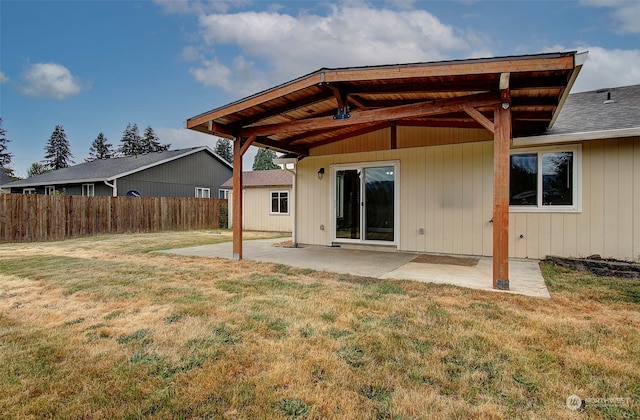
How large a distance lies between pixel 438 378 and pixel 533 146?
214 inches

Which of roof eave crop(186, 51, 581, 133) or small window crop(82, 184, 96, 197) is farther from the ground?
roof eave crop(186, 51, 581, 133)

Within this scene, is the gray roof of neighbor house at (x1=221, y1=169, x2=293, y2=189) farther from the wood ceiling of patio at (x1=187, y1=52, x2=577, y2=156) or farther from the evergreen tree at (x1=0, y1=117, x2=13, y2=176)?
the evergreen tree at (x1=0, y1=117, x2=13, y2=176)

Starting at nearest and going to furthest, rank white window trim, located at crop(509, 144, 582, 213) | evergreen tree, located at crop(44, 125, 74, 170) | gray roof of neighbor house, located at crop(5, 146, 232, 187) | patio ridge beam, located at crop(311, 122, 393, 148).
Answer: white window trim, located at crop(509, 144, 582, 213), patio ridge beam, located at crop(311, 122, 393, 148), gray roof of neighbor house, located at crop(5, 146, 232, 187), evergreen tree, located at crop(44, 125, 74, 170)

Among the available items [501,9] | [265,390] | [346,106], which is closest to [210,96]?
[501,9]

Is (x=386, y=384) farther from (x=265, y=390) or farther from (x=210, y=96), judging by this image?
(x=210, y=96)

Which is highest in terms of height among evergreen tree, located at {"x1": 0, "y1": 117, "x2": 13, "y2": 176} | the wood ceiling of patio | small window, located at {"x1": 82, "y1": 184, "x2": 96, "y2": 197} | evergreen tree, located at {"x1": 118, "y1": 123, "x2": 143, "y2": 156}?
evergreen tree, located at {"x1": 118, "y1": 123, "x2": 143, "y2": 156}

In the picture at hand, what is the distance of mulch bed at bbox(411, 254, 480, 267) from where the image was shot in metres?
5.71

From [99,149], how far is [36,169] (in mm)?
7682

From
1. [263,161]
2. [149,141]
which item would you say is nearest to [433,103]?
[149,141]

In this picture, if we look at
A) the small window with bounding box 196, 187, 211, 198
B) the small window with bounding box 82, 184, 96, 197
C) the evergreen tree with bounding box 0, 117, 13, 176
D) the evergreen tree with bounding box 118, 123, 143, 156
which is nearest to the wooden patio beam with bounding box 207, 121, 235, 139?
the small window with bounding box 82, 184, 96, 197

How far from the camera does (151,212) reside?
534 inches

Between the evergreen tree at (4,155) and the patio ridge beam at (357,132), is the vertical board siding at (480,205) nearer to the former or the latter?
the patio ridge beam at (357,132)

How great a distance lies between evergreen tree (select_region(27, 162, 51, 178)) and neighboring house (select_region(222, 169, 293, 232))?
31606mm

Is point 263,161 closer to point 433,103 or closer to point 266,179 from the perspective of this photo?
point 266,179
